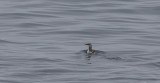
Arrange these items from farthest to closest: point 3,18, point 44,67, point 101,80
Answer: point 3,18 → point 44,67 → point 101,80

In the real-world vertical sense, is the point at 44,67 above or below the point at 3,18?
below

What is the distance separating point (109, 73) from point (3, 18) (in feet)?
47.5

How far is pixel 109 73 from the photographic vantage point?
23531 mm

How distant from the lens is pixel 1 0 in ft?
144

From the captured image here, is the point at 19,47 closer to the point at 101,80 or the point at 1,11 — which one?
the point at 101,80

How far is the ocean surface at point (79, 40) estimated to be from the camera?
23.6m

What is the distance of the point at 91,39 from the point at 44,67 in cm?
698

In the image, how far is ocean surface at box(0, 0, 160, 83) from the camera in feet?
77.5

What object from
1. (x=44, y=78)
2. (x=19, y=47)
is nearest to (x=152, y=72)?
(x=44, y=78)

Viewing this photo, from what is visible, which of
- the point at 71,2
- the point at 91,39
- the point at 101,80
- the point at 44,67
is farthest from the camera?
the point at 71,2

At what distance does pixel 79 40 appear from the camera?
31.0 meters

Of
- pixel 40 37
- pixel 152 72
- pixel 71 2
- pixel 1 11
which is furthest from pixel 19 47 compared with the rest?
pixel 71 2

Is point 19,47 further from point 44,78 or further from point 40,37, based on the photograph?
point 44,78

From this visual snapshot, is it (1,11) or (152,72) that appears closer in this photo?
(152,72)
